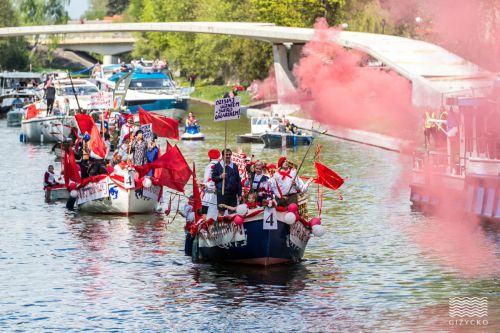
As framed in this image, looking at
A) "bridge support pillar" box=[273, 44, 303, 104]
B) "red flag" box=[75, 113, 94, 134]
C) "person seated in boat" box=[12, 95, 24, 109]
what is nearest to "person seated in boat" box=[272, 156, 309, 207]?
"red flag" box=[75, 113, 94, 134]

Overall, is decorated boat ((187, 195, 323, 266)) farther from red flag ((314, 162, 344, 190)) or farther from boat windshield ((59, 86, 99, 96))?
boat windshield ((59, 86, 99, 96))

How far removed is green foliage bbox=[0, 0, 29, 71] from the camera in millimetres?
153125

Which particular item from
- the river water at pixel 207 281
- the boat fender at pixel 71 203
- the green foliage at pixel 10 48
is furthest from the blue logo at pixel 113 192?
the green foliage at pixel 10 48

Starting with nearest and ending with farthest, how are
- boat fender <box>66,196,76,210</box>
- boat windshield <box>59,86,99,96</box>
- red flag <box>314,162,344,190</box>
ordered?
red flag <box>314,162,344,190</box> < boat fender <box>66,196,76,210</box> < boat windshield <box>59,86,99,96</box>

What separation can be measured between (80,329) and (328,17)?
8133cm

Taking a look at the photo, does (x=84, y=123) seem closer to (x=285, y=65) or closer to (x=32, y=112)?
(x=32, y=112)

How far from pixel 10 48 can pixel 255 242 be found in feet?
423

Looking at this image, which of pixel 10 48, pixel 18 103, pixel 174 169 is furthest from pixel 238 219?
pixel 10 48

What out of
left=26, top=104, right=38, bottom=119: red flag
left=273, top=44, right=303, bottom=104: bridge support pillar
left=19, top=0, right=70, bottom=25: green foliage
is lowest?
left=26, top=104, right=38, bottom=119: red flag

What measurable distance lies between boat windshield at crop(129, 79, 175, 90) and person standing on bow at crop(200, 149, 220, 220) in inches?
2360

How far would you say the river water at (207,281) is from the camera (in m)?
25.7

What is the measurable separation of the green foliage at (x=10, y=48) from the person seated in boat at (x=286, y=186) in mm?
124767

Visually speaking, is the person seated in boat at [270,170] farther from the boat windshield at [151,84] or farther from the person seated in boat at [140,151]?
the boat windshield at [151,84]

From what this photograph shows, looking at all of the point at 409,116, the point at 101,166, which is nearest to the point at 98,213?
the point at 101,166
